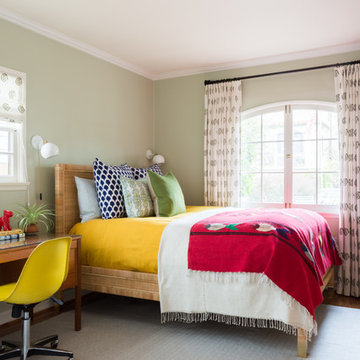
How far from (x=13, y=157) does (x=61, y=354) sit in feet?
5.71

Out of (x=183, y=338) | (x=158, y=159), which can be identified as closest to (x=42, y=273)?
(x=183, y=338)

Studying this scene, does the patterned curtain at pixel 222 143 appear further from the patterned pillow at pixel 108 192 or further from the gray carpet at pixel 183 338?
the gray carpet at pixel 183 338

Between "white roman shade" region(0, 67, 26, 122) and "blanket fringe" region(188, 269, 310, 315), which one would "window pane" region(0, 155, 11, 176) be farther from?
"blanket fringe" region(188, 269, 310, 315)

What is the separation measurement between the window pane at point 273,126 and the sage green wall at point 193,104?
0.56ft

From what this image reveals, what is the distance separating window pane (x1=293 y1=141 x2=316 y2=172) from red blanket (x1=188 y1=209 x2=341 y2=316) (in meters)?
1.55

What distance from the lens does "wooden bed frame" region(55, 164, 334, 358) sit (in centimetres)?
298

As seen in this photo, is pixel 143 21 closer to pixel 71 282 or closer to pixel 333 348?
pixel 71 282

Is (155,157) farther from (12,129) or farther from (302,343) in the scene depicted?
(302,343)

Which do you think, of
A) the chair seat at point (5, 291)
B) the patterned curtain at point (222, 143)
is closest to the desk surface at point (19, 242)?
the chair seat at point (5, 291)

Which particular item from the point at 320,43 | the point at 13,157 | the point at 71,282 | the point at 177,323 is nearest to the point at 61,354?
the point at 71,282

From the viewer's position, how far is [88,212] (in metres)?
3.57

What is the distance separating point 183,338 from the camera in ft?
9.20

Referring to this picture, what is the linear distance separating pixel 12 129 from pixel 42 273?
158cm

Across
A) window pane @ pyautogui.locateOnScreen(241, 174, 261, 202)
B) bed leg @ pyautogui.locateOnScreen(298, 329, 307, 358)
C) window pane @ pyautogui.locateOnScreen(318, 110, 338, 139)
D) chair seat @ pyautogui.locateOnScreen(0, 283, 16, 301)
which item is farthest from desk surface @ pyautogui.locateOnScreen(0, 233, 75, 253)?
window pane @ pyautogui.locateOnScreen(318, 110, 338, 139)
